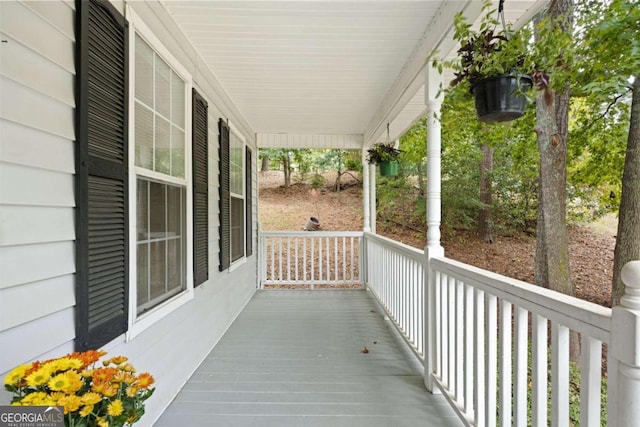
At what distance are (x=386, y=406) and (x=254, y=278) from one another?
340 cm

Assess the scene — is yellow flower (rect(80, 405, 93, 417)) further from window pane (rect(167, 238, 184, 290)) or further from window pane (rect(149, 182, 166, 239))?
window pane (rect(167, 238, 184, 290))

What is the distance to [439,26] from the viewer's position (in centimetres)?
215

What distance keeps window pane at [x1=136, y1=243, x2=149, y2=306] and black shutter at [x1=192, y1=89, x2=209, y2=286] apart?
1.93 feet

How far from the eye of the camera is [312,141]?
18.8 ft

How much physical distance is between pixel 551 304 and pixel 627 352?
1.03ft

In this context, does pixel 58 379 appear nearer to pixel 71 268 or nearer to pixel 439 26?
pixel 71 268

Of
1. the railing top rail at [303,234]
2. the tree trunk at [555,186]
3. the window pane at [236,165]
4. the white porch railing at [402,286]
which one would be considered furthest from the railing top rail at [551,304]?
the railing top rail at [303,234]

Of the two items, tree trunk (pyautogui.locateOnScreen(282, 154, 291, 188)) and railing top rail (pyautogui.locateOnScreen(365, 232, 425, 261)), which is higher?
tree trunk (pyautogui.locateOnScreen(282, 154, 291, 188))

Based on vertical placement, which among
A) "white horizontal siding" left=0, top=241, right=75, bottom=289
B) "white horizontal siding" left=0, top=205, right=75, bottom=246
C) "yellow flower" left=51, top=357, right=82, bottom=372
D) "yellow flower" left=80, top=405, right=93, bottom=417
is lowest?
"yellow flower" left=80, top=405, right=93, bottom=417

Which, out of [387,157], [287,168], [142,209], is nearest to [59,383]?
A: [142,209]

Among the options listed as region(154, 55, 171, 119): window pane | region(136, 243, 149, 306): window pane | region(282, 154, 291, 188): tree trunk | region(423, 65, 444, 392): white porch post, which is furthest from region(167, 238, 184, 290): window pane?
region(282, 154, 291, 188): tree trunk

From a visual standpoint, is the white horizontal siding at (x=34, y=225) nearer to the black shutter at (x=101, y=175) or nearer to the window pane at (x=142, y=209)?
the black shutter at (x=101, y=175)

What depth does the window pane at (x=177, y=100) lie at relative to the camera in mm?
2273

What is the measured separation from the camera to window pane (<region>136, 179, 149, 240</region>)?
1.81 metres
